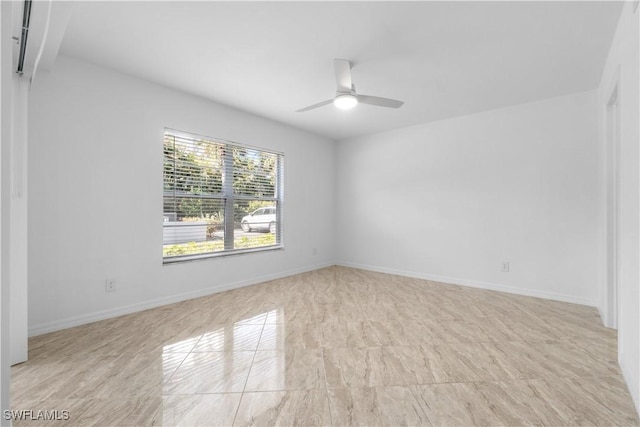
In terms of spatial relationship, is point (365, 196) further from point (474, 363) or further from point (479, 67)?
point (474, 363)

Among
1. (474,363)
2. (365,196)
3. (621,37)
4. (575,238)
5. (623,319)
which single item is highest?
(621,37)

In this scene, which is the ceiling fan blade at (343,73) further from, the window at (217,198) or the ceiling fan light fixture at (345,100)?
the window at (217,198)

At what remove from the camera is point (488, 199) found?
4.19m

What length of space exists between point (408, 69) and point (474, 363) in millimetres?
2605

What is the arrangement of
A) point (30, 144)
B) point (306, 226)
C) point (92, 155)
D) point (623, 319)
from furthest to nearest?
point (306, 226) → point (92, 155) → point (30, 144) → point (623, 319)

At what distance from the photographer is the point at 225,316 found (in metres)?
3.08

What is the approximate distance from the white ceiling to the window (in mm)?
732

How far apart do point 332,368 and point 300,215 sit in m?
3.27

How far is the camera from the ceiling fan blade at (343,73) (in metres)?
2.40

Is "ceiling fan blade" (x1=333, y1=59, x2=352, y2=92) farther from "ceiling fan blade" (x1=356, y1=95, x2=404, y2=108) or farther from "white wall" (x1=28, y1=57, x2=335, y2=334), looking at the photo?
"white wall" (x1=28, y1=57, x2=335, y2=334)

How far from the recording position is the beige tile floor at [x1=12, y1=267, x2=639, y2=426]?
1.63 m

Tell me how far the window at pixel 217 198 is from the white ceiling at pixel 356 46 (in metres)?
0.73

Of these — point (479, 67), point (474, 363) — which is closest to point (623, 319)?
point (474, 363)

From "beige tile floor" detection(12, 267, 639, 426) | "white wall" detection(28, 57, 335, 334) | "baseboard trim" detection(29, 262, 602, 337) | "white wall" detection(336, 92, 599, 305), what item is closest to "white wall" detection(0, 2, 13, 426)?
"beige tile floor" detection(12, 267, 639, 426)
